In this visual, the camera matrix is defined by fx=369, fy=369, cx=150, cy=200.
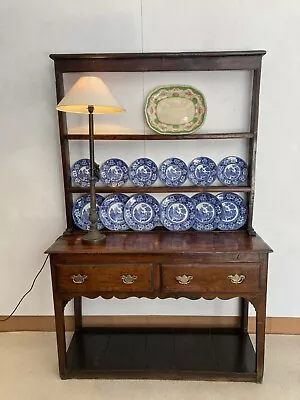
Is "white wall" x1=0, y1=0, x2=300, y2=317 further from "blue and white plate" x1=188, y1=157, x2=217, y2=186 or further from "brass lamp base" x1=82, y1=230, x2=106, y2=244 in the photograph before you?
"brass lamp base" x1=82, y1=230, x2=106, y2=244

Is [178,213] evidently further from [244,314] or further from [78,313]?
[78,313]

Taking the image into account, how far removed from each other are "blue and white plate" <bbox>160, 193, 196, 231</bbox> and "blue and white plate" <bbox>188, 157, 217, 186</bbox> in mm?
127

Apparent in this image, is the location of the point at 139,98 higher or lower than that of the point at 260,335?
higher

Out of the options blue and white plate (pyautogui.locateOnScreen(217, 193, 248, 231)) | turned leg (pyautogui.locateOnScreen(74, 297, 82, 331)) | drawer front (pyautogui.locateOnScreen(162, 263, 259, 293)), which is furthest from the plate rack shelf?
turned leg (pyautogui.locateOnScreen(74, 297, 82, 331))

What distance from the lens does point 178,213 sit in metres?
2.23

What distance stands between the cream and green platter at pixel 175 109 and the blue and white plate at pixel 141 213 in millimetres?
432

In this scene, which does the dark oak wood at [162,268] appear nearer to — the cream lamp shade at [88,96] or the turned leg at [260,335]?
the turned leg at [260,335]

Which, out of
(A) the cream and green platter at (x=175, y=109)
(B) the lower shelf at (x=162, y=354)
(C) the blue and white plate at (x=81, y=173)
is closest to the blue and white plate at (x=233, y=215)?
(A) the cream and green platter at (x=175, y=109)

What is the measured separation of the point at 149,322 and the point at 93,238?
32.4 inches

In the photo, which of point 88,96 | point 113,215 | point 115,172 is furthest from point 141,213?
point 88,96

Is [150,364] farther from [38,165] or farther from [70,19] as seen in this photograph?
[70,19]

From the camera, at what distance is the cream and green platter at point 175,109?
7.05 feet

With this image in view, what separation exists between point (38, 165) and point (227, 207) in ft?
3.91

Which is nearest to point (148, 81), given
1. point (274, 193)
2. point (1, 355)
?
point (274, 193)
